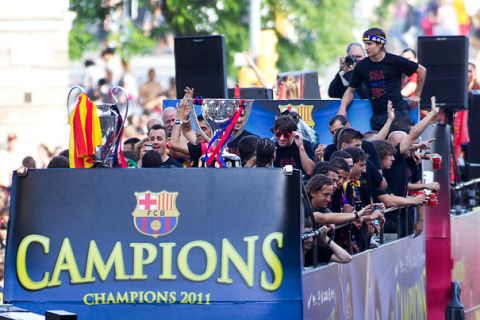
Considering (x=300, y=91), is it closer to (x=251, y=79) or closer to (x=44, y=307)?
(x=44, y=307)

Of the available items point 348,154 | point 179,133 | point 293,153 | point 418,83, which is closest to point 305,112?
point 418,83

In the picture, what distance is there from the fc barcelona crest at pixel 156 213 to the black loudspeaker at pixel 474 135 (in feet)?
33.9

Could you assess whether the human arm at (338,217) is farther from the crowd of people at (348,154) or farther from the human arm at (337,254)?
the human arm at (337,254)

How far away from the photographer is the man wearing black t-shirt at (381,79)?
54.9ft

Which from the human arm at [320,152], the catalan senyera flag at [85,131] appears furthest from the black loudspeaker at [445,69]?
the catalan senyera flag at [85,131]

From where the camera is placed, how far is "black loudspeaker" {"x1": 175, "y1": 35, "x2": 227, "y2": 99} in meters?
17.7

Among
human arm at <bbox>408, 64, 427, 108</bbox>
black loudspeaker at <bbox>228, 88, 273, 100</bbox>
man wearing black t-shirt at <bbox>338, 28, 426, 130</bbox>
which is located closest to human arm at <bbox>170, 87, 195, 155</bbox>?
man wearing black t-shirt at <bbox>338, 28, 426, 130</bbox>

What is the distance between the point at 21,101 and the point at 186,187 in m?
14.3

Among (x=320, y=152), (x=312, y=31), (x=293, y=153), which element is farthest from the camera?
(x=312, y=31)

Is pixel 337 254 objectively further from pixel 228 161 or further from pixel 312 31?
pixel 312 31

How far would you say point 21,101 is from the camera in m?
25.3

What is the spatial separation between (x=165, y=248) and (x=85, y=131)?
3.36 feet

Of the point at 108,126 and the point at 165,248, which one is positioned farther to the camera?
the point at 108,126

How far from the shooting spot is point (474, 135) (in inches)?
834
